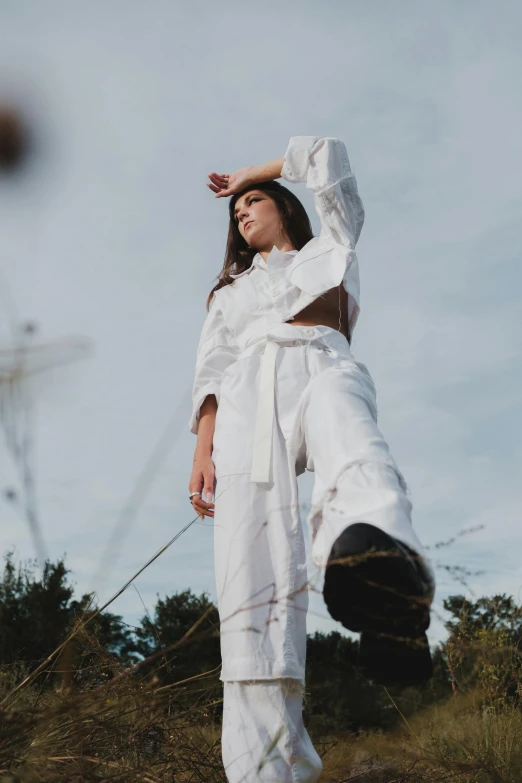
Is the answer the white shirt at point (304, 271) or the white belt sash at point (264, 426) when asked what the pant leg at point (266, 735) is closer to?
the white belt sash at point (264, 426)

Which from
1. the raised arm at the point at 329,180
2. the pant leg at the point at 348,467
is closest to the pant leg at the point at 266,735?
the pant leg at the point at 348,467

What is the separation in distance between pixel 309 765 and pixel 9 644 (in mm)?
4265

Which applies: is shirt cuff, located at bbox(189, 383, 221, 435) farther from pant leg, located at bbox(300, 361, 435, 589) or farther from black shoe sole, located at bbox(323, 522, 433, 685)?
black shoe sole, located at bbox(323, 522, 433, 685)

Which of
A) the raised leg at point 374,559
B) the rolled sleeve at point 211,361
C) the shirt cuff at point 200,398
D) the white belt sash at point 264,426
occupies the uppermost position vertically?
the rolled sleeve at point 211,361

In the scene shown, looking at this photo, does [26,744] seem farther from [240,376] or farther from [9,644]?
[9,644]

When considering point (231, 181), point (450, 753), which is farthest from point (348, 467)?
point (450, 753)

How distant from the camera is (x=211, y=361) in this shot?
2539 mm

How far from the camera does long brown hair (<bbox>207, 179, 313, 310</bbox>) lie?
2.77 meters

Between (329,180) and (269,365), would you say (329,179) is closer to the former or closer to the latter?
(329,180)

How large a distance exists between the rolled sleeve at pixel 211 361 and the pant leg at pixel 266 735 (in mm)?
914

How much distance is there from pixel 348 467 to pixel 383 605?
34cm

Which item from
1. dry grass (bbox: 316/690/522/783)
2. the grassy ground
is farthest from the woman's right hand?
dry grass (bbox: 316/690/522/783)

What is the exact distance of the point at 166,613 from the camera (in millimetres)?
5512

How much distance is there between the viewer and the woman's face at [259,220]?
2719mm
